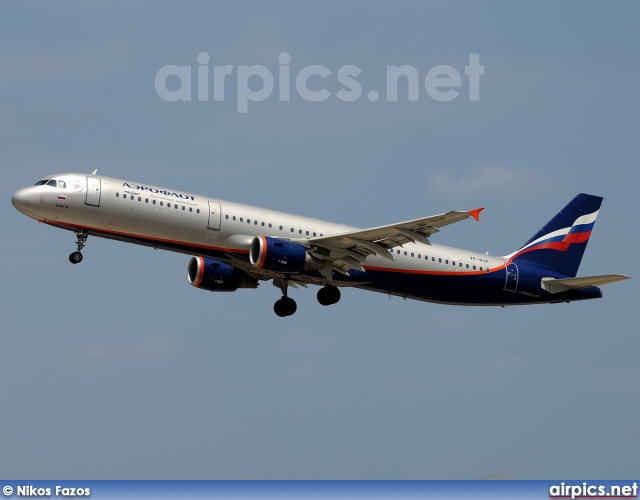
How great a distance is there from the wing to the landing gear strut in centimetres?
424

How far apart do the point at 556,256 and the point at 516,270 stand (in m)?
3.66

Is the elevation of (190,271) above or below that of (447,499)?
above

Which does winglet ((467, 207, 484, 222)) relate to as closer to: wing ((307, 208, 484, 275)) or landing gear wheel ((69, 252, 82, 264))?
→ wing ((307, 208, 484, 275))

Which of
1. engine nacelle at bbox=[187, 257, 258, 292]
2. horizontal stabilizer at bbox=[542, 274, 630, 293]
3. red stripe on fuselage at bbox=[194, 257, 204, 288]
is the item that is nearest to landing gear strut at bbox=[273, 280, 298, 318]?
engine nacelle at bbox=[187, 257, 258, 292]

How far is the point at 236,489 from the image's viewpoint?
204 ft

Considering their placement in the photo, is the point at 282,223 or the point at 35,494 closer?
the point at 35,494

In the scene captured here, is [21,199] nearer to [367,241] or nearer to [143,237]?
[143,237]

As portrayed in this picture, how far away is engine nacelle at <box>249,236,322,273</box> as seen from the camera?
57188 mm

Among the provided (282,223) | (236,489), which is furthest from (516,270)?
(236,489)

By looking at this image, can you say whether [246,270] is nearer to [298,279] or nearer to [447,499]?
[298,279]

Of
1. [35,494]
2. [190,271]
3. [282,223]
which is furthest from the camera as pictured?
[190,271]

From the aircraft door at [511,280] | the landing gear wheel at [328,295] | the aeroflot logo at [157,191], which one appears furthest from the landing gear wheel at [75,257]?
the aircraft door at [511,280]

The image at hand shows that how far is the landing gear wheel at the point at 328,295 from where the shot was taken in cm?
6125

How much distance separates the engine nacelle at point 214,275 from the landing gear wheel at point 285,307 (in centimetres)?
211
